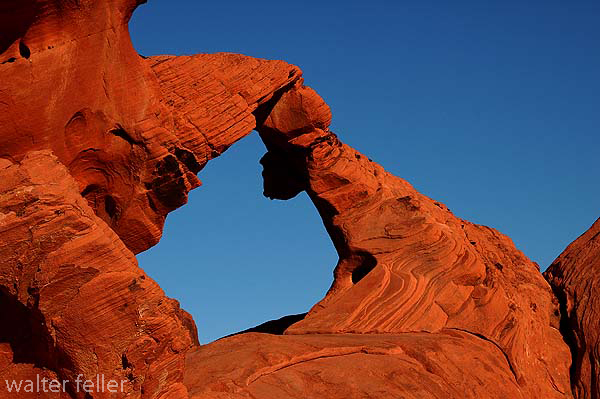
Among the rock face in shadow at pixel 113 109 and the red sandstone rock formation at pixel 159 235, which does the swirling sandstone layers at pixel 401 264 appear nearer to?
the red sandstone rock formation at pixel 159 235

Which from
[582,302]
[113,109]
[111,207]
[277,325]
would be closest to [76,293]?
[111,207]

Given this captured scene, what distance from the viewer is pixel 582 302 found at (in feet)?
75.4

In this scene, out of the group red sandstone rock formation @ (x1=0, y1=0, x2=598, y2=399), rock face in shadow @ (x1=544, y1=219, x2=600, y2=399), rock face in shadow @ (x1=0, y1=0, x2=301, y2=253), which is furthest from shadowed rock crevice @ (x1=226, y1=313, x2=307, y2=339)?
rock face in shadow @ (x1=0, y1=0, x2=301, y2=253)

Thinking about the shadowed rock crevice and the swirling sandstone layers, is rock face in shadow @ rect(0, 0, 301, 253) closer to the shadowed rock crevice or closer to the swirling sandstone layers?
the swirling sandstone layers

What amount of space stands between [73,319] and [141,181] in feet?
13.0

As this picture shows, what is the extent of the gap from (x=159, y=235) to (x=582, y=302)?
1044 centimetres

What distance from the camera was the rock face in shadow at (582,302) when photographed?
21.6 m

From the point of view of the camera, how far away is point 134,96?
1700 cm

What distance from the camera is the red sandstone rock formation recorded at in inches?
546

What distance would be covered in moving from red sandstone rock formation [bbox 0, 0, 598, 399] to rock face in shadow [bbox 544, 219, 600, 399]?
0.06 meters

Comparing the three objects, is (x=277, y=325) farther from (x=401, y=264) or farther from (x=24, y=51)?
(x=24, y=51)

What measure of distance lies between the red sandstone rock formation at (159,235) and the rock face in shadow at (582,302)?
0.06m

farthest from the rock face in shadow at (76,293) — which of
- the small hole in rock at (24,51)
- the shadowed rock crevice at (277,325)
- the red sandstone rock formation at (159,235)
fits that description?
the shadowed rock crevice at (277,325)

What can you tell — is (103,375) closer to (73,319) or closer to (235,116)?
(73,319)
